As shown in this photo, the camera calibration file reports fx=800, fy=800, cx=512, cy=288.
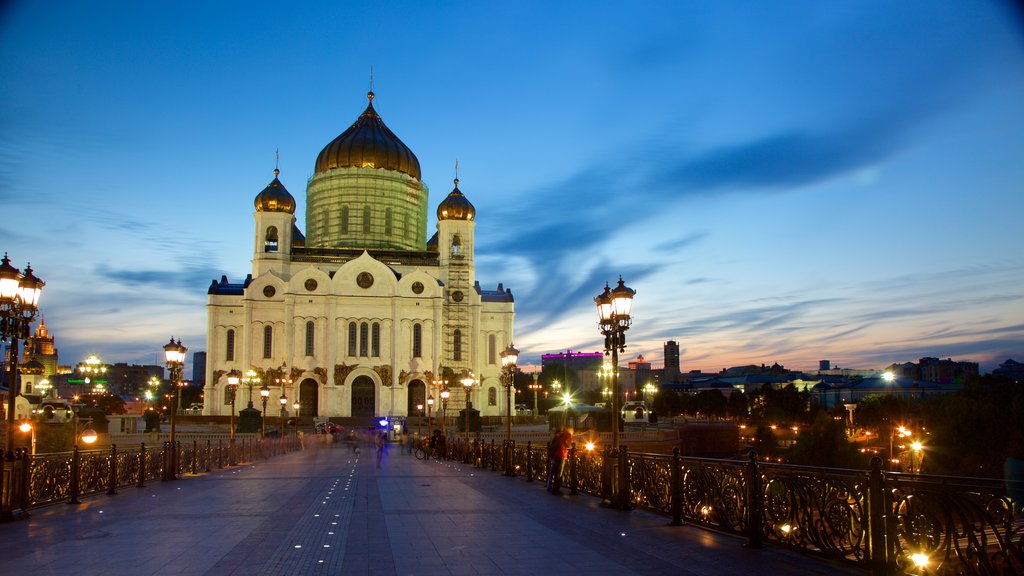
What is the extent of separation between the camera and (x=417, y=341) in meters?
66.3

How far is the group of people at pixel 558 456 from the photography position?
16172 mm

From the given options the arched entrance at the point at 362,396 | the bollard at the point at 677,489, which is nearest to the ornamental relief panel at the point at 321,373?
the arched entrance at the point at 362,396

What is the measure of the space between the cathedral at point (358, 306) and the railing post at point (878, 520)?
174 ft

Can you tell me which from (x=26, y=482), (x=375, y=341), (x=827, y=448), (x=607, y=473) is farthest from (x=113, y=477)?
(x=375, y=341)

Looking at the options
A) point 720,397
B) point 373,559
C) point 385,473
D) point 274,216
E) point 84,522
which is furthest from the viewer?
point 720,397

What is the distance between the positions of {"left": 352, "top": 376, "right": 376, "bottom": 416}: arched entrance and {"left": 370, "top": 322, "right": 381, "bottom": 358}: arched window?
205cm

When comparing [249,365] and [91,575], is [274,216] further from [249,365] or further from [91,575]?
[91,575]

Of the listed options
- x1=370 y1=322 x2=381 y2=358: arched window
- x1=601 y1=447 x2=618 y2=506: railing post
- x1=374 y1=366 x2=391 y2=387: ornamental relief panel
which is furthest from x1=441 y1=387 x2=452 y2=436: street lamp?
x1=601 y1=447 x2=618 y2=506: railing post

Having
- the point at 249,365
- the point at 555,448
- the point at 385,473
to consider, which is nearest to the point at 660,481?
the point at 555,448

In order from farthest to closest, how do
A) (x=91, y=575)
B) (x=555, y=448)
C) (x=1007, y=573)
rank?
(x=555, y=448) → (x=91, y=575) → (x=1007, y=573)

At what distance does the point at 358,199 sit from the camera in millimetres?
70875

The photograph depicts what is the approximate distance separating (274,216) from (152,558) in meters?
62.8

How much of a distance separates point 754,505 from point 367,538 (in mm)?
4769

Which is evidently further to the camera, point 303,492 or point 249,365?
point 249,365
